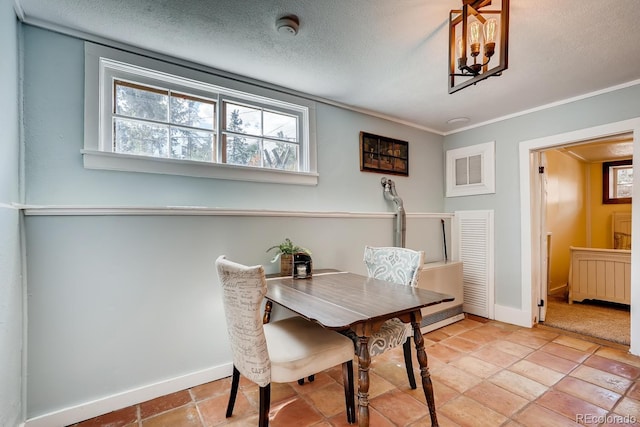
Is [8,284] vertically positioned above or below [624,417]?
above

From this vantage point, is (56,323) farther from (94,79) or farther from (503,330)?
(503,330)

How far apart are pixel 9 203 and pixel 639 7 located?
3392 mm

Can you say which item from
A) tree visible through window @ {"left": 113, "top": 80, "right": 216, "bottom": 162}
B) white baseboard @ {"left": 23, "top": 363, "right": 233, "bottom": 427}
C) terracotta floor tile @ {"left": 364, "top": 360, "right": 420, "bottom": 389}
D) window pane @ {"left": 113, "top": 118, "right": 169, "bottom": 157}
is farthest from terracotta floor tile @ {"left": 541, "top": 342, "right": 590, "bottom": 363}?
window pane @ {"left": 113, "top": 118, "right": 169, "bottom": 157}

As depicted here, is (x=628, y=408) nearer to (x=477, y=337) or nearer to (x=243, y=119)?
(x=477, y=337)

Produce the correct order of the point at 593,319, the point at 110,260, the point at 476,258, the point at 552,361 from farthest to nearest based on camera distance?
1. the point at 476,258
2. the point at 593,319
3. the point at 552,361
4. the point at 110,260

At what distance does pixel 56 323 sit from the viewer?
1697mm

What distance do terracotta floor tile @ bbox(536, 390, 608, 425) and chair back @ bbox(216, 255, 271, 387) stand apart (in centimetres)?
176

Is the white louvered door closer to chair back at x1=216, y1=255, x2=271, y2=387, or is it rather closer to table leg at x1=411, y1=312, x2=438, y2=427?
table leg at x1=411, y1=312, x2=438, y2=427

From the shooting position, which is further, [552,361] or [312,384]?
[552,361]

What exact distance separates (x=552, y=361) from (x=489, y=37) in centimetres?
250

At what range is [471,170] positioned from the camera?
11.9 ft

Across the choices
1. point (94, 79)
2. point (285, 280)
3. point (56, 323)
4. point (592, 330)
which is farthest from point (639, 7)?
point (56, 323)

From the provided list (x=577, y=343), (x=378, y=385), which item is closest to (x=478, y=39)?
(x=378, y=385)

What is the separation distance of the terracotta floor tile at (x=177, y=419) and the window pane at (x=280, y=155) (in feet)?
5.94
